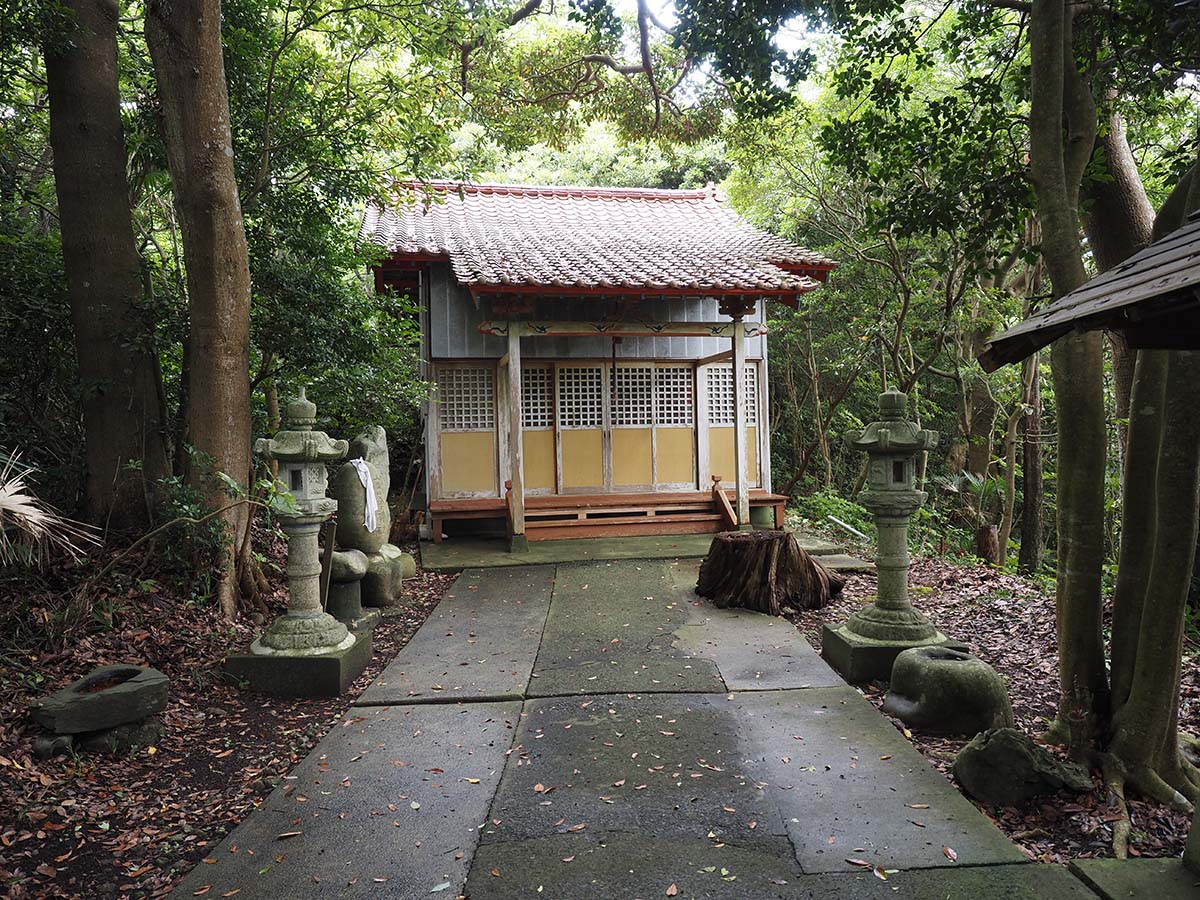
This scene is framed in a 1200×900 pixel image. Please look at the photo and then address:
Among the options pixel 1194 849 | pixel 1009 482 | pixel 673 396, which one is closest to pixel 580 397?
pixel 673 396

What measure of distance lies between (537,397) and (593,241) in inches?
102

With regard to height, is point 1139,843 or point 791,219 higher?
point 791,219

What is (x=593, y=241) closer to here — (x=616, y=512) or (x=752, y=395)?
(x=752, y=395)

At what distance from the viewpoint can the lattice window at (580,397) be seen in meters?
10.4

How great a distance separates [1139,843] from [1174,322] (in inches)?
80.5

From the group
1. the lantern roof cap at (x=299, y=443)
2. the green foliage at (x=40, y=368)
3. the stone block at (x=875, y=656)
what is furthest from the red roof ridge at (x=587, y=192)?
the stone block at (x=875, y=656)

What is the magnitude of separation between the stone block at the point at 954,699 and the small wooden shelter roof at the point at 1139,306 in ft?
6.55

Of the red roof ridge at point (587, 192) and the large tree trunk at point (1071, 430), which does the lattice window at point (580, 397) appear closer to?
the red roof ridge at point (587, 192)

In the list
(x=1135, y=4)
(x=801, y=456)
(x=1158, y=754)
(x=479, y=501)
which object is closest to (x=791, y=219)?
(x=801, y=456)

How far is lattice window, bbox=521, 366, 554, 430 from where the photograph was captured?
33.7 feet

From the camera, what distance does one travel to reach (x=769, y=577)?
6438 millimetres

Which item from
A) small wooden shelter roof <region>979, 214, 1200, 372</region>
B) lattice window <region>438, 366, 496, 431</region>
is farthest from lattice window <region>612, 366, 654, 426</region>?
small wooden shelter roof <region>979, 214, 1200, 372</region>

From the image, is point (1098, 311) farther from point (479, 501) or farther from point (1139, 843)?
point (479, 501)

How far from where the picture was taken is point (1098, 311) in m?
→ 1.97
